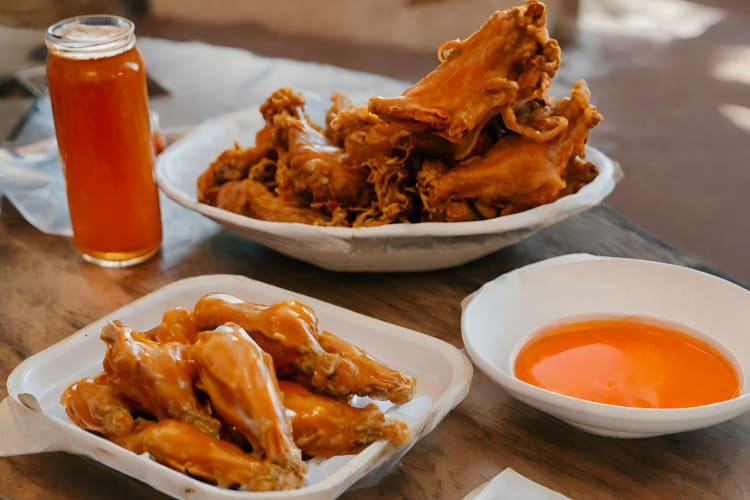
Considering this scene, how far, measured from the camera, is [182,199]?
1.31 metres

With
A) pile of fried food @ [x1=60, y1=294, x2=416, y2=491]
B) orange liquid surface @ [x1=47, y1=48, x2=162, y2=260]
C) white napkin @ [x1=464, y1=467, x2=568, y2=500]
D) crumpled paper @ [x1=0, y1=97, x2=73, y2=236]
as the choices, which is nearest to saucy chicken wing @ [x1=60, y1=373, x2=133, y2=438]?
pile of fried food @ [x1=60, y1=294, x2=416, y2=491]

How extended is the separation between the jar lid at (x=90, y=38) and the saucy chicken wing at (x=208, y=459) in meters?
0.58

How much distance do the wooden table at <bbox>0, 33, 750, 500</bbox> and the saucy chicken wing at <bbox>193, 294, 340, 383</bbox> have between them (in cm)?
13

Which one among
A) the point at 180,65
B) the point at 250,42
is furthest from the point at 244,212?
the point at 250,42

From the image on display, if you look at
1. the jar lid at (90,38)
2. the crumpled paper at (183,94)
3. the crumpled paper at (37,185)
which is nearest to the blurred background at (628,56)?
the crumpled paper at (183,94)

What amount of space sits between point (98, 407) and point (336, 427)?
22cm

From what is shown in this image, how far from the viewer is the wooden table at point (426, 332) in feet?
2.99

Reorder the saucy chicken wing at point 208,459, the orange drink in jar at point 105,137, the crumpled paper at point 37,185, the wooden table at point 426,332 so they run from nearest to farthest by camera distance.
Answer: the saucy chicken wing at point 208,459
the wooden table at point 426,332
the orange drink in jar at point 105,137
the crumpled paper at point 37,185

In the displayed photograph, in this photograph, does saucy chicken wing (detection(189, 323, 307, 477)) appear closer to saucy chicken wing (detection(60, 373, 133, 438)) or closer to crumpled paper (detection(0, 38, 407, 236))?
saucy chicken wing (detection(60, 373, 133, 438))

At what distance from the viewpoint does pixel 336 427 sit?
850mm

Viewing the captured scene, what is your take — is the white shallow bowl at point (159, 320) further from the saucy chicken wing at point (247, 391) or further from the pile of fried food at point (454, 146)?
the pile of fried food at point (454, 146)

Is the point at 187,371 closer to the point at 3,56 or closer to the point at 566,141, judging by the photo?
the point at 566,141

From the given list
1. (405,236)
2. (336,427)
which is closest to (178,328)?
(336,427)

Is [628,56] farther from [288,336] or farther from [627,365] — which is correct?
[288,336]
